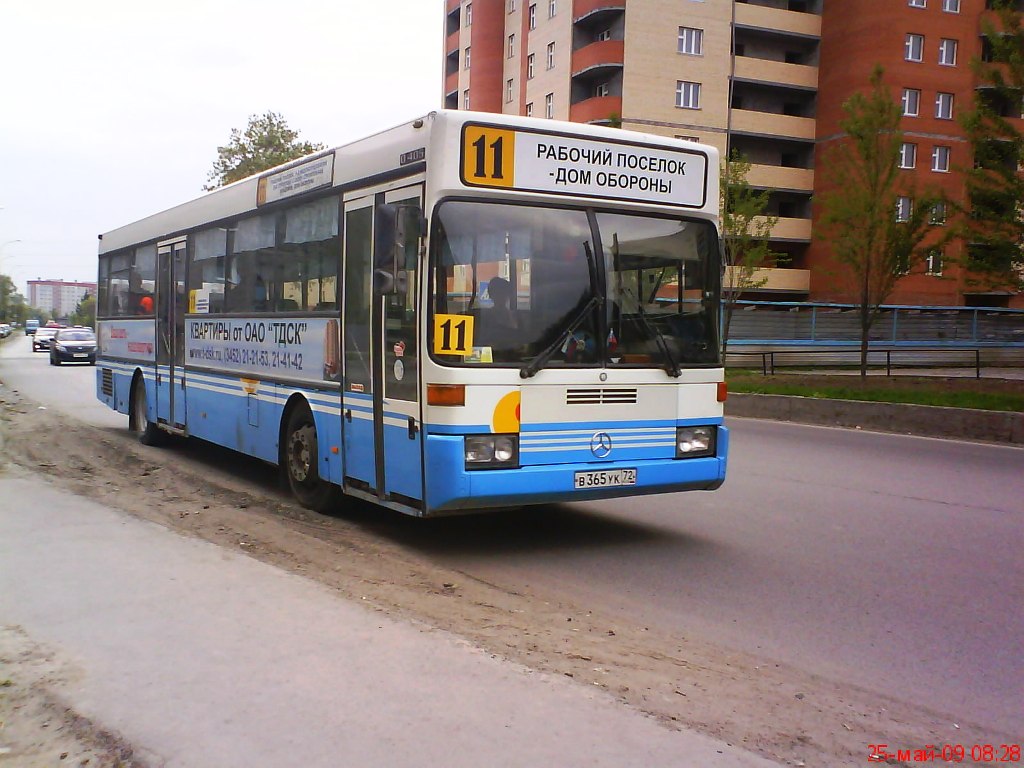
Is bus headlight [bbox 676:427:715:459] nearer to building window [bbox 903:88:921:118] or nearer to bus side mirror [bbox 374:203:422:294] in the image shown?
bus side mirror [bbox 374:203:422:294]

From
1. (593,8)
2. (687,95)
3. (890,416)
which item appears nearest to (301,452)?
(890,416)

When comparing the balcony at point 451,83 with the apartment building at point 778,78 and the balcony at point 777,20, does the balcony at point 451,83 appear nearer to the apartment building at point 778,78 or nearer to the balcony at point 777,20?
the apartment building at point 778,78

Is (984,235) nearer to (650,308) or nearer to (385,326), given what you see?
(650,308)

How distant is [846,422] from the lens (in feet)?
58.6

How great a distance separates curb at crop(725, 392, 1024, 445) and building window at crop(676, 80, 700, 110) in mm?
31888

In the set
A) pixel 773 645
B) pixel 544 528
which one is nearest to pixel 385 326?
pixel 544 528

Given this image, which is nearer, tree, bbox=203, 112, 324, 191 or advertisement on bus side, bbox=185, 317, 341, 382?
advertisement on bus side, bbox=185, 317, 341, 382

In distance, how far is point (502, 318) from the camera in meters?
7.01

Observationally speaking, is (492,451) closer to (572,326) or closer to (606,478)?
(606,478)

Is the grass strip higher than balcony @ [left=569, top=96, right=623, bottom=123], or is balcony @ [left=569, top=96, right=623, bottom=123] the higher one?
balcony @ [left=569, top=96, right=623, bottom=123]

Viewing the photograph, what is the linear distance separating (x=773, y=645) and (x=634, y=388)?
8.55 ft

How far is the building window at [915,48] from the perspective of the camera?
48938mm

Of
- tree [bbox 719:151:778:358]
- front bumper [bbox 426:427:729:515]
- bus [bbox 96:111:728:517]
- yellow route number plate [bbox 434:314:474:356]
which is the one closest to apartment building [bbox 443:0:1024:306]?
tree [bbox 719:151:778:358]

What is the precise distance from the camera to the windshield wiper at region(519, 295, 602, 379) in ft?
23.1
